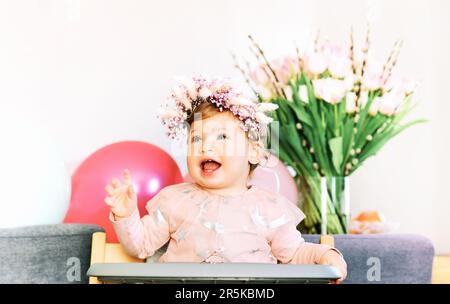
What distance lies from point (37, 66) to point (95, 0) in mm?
266

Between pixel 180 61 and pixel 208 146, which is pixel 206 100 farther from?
pixel 180 61

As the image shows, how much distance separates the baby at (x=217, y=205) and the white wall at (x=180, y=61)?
68 centimetres

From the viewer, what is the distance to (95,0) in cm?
198

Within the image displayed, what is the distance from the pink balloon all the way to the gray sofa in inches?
7.9

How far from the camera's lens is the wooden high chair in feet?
3.80

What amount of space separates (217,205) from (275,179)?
0.87 feet

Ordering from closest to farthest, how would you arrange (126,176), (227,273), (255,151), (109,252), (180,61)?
(227,273), (126,176), (109,252), (255,151), (180,61)

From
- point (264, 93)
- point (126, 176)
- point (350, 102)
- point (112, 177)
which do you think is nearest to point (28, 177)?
point (112, 177)

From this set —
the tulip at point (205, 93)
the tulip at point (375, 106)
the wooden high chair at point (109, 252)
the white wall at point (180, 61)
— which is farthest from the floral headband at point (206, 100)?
the white wall at point (180, 61)

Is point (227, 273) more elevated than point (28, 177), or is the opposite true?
point (28, 177)

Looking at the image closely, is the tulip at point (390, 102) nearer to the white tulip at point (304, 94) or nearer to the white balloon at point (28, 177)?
the white tulip at point (304, 94)

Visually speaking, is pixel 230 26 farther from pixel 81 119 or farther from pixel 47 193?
pixel 47 193

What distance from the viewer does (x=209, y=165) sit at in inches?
48.2

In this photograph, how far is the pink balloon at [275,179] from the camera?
142cm
